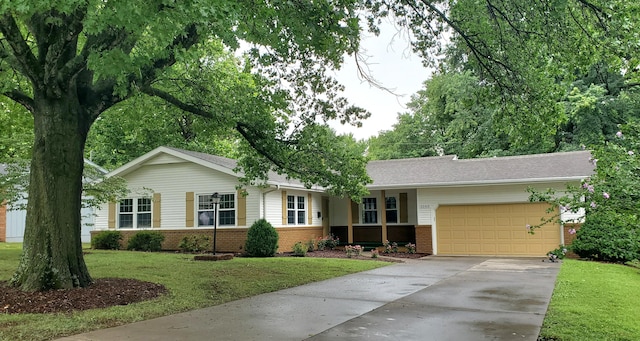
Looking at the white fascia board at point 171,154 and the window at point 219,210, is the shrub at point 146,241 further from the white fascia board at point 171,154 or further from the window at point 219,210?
the white fascia board at point 171,154

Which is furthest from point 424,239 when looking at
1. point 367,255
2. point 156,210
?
point 156,210

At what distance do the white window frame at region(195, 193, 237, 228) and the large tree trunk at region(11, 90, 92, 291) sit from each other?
31.1ft

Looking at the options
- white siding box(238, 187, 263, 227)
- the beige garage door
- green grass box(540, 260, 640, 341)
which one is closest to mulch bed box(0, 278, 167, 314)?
green grass box(540, 260, 640, 341)

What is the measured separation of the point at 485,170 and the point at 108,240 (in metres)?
15.3

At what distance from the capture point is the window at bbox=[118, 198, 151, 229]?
19.9 metres

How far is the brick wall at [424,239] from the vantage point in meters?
18.7

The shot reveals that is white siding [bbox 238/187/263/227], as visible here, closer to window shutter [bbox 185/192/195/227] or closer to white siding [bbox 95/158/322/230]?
white siding [bbox 95/158/322/230]

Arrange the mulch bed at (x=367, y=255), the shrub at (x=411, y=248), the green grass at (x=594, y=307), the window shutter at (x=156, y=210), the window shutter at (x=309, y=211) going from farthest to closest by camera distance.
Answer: the window shutter at (x=309, y=211) → the window shutter at (x=156, y=210) → the shrub at (x=411, y=248) → the mulch bed at (x=367, y=255) → the green grass at (x=594, y=307)

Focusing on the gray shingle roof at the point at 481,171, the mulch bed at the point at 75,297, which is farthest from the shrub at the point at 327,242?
the mulch bed at the point at 75,297

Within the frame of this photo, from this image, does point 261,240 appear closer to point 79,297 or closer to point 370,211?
point 370,211

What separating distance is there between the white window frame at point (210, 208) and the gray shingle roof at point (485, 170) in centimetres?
589

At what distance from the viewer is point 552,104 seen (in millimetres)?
7535

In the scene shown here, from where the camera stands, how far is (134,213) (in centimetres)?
2005

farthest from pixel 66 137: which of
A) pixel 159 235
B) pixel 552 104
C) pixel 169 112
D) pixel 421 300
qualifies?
pixel 159 235
